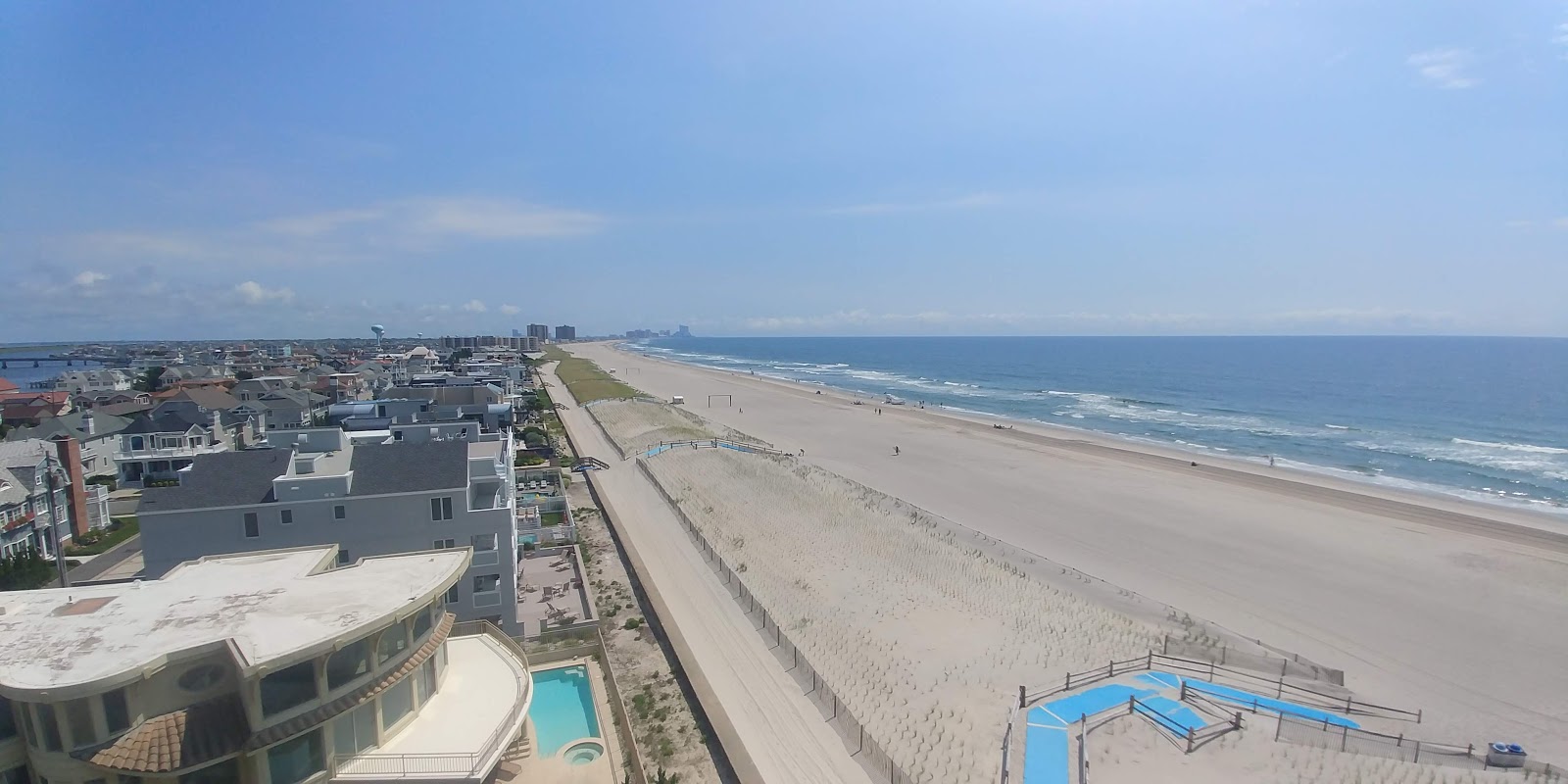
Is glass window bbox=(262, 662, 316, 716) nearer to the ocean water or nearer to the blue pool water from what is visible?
the blue pool water

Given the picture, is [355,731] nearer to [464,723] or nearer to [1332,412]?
[464,723]

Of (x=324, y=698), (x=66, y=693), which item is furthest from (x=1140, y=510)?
(x=66, y=693)

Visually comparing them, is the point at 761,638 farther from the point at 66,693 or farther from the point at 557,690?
the point at 66,693

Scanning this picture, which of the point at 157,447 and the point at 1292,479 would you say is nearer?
the point at 157,447

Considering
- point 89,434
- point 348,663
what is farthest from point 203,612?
point 89,434

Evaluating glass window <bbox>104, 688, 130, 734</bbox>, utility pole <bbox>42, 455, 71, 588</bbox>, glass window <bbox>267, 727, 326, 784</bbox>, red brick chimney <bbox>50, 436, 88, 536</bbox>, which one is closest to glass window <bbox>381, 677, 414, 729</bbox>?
glass window <bbox>267, 727, 326, 784</bbox>

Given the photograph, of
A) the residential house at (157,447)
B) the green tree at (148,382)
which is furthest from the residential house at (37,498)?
the green tree at (148,382)

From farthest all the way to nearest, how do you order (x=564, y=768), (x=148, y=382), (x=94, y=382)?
(x=94, y=382) → (x=148, y=382) → (x=564, y=768)
